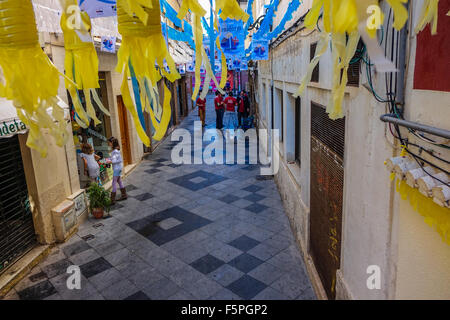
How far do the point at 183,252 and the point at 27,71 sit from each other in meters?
5.42

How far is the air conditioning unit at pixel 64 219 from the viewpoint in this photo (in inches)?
270

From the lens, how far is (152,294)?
17.1 feet

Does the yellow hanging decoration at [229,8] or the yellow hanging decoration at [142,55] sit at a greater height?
the yellow hanging decoration at [229,8]

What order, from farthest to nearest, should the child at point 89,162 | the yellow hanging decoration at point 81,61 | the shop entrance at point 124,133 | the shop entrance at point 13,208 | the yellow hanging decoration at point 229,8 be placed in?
the shop entrance at point 124,133 → the child at point 89,162 → the shop entrance at point 13,208 → the yellow hanging decoration at point 81,61 → the yellow hanging decoration at point 229,8

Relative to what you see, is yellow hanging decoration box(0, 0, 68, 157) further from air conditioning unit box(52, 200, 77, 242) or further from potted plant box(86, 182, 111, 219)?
potted plant box(86, 182, 111, 219)

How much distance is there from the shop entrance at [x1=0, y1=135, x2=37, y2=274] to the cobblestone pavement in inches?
20.4

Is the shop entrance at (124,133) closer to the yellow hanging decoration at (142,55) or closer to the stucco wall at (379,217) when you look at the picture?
the stucco wall at (379,217)

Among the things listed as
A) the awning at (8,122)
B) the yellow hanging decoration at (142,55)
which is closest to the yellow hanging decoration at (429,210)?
the yellow hanging decoration at (142,55)

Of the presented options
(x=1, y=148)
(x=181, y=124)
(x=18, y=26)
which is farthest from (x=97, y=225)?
(x=181, y=124)

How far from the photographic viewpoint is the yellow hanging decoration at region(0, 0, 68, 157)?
1.48 metres

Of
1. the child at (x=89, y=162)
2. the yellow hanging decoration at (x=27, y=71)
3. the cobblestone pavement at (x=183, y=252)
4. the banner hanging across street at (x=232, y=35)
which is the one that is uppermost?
the banner hanging across street at (x=232, y=35)

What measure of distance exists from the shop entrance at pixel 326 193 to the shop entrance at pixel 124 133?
8.00m

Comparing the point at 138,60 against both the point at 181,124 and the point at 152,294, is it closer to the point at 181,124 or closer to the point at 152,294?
the point at 152,294

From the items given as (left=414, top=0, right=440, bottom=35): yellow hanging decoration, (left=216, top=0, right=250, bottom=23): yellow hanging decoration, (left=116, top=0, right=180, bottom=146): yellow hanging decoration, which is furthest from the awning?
(left=414, top=0, right=440, bottom=35): yellow hanging decoration
